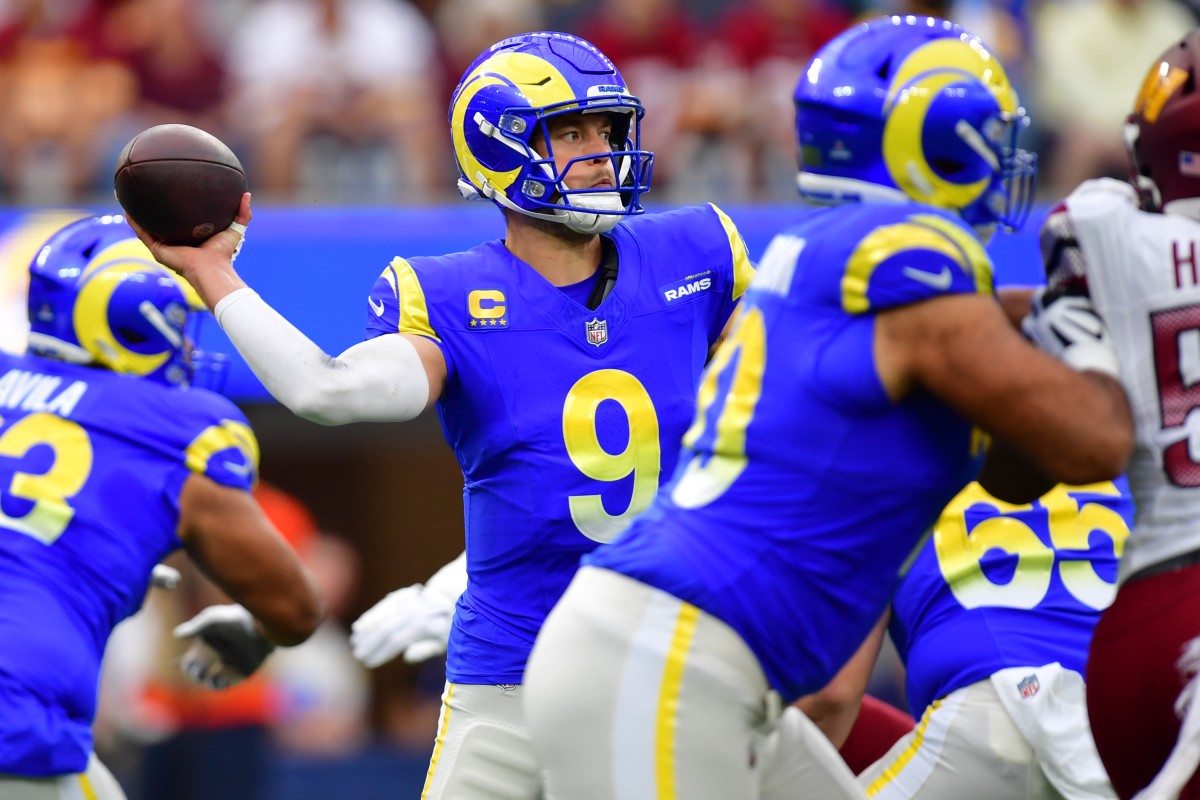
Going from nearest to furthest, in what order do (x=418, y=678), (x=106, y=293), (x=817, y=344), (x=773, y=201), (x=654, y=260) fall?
(x=817, y=344)
(x=654, y=260)
(x=106, y=293)
(x=773, y=201)
(x=418, y=678)

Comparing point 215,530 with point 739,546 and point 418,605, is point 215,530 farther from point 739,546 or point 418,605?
point 739,546

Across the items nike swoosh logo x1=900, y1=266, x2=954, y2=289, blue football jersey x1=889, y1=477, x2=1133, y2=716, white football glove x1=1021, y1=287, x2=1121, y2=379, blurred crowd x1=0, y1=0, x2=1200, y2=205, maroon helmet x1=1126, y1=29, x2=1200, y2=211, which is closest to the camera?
nike swoosh logo x1=900, y1=266, x2=954, y2=289

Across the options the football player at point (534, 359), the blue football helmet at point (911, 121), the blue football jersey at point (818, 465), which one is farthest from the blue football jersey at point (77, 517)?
the blue football helmet at point (911, 121)

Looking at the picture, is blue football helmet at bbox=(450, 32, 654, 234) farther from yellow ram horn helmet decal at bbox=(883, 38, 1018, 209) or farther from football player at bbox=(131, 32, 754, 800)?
yellow ram horn helmet decal at bbox=(883, 38, 1018, 209)

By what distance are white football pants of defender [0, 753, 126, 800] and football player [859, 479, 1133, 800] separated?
1.76 m

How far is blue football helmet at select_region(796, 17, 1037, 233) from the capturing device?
3.09 m

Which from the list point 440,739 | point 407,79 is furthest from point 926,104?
point 407,79

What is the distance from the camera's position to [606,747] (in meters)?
3.04

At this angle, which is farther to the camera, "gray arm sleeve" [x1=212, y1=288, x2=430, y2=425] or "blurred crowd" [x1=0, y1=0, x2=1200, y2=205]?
"blurred crowd" [x1=0, y1=0, x2=1200, y2=205]

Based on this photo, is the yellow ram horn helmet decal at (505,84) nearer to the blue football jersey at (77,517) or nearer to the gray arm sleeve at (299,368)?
the gray arm sleeve at (299,368)

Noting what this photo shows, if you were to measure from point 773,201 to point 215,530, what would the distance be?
476 cm

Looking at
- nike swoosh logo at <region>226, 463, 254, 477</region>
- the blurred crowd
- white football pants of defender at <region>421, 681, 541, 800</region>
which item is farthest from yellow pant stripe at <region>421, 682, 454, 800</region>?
the blurred crowd

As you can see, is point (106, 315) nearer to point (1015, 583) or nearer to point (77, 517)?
point (77, 517)

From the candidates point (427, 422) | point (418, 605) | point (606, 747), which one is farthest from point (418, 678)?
point (606, 747)
